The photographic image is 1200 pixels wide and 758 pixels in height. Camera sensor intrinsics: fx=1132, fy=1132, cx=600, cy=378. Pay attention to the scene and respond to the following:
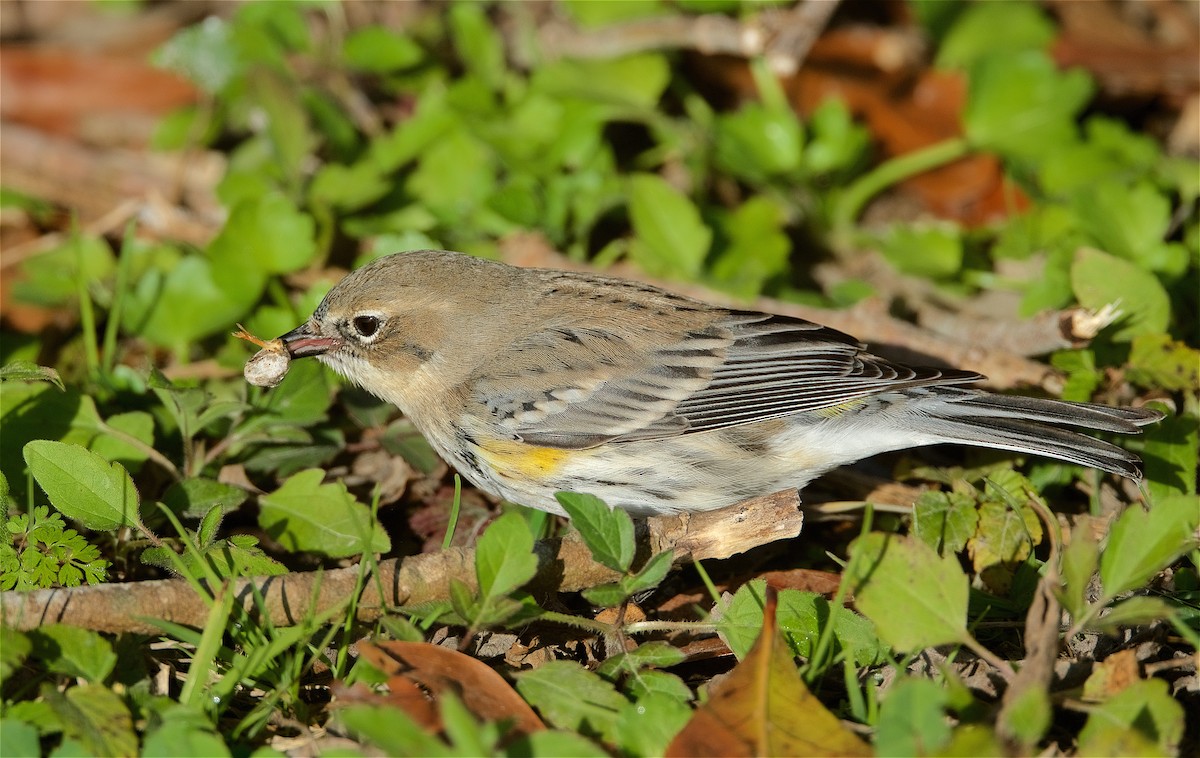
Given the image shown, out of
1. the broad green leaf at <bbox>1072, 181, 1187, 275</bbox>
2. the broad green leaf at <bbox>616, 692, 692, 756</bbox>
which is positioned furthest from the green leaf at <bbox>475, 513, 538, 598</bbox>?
the broad green leaf at <bbox>1072, 181, 1187, 275</bbox>

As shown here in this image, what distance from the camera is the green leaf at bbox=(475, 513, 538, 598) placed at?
3.43 metres

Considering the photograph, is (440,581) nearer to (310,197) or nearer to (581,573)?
(581,573)

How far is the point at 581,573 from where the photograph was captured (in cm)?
397

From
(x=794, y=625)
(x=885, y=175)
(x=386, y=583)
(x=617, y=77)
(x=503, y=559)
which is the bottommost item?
(x=794, y=625)

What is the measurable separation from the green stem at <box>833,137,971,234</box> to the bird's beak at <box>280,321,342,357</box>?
3.27 m

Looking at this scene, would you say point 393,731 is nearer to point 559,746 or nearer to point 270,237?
point 559,746

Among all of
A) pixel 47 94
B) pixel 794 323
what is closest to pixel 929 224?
pixel 794 323

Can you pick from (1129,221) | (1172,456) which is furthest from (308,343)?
(1129,221)

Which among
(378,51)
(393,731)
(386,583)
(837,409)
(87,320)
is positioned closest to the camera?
(393,731)

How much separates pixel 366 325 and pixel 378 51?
279cm

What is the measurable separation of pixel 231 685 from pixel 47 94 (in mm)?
5360

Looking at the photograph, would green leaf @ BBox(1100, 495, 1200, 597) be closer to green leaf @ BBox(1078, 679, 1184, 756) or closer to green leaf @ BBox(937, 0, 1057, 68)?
green leaf @ BBox(1078, 679, 1184, 756)

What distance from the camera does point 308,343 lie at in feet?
15.1

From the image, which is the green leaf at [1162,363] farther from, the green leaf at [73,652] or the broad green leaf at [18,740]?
the broad green leaf at [18,740]
